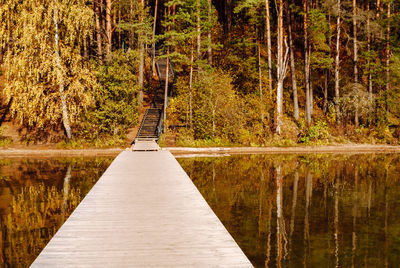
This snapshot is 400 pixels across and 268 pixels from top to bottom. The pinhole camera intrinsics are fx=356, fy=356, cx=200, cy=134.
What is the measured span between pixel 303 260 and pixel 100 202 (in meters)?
4.64

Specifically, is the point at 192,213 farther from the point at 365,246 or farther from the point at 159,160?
the point at 159,160

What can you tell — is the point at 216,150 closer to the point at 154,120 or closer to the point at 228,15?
the point at 154,120

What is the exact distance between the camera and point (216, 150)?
22.1 m

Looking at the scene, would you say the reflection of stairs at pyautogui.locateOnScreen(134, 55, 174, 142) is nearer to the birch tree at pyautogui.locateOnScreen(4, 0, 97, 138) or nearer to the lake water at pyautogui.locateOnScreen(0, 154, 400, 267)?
the birch tree at pyautogui.locateOnScreen(4, 0, 97, 138)

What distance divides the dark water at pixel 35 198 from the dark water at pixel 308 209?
4019mm

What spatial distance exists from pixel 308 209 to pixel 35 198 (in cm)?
799

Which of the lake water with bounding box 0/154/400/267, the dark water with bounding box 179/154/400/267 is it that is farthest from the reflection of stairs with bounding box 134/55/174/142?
the dark water with bounding box 179/154/400/267

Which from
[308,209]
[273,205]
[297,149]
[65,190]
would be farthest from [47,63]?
[308,209]

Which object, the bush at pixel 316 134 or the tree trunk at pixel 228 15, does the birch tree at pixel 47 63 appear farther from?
the tree trunk at pixel 228 15

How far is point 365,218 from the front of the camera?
29.5ft

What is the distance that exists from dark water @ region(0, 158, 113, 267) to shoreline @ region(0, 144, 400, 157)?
2068mm

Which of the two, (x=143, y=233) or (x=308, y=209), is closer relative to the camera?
(x=143, y=233)

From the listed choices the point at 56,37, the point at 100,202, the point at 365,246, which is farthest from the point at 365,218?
the point at 56,37

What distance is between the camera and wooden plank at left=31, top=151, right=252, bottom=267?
16.6ft
